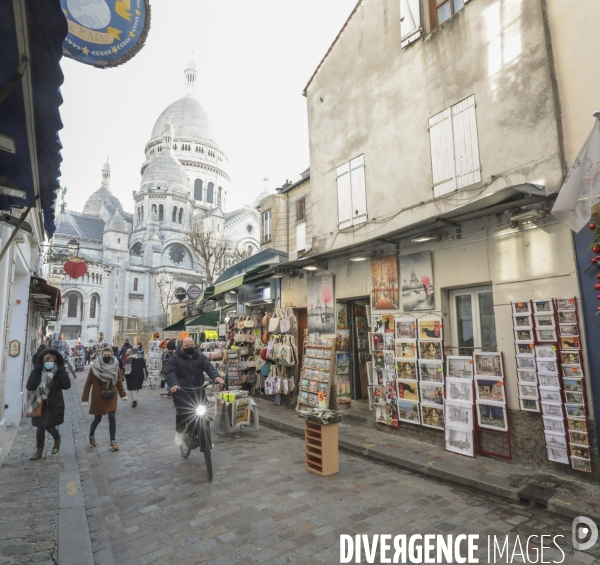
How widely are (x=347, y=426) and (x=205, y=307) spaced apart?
14.0 meters

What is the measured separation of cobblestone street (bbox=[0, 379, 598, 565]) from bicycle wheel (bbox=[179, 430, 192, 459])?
0.13 meters

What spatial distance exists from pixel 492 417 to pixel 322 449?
2.71 meters

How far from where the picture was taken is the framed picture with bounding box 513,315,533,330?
18.4 ft

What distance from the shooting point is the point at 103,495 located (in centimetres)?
516

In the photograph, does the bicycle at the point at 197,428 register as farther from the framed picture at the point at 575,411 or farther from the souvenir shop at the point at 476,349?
the framed picture at the point at 575,411

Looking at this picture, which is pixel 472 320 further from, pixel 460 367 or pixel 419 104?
pixel 419 104

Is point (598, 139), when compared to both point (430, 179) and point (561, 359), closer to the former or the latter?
point (561, 359)

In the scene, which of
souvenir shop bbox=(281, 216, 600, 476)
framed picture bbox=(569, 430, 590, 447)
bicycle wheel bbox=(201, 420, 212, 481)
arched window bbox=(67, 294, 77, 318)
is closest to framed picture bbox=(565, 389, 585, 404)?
souvenir shop bbox=(281, 216, 600, 476)

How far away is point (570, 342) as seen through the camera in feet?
17.0

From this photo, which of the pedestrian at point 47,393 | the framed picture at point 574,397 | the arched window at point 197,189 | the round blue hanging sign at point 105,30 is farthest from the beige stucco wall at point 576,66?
the arched window at point 197,189

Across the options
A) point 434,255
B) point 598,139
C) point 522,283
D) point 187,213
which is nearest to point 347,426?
point 434,255

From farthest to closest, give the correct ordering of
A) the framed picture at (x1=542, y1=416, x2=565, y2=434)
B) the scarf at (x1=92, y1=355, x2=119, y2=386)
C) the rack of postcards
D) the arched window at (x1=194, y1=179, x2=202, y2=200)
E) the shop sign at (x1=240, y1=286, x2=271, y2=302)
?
1. the arched window at (x1=194, y1=179, x2=202, y2=200)
2. the shop sign at (x1=240, y1=286, x2=271, y2=302)
3. the rack of postcards
4. the scarf at (x1=92, y1=355, x2=119, y2=386)
5. the framed picture at (x1=542, y1=416, x2=565, y2=434)

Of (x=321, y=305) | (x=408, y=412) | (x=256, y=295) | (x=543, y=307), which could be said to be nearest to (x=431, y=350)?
(x=408, y=412)

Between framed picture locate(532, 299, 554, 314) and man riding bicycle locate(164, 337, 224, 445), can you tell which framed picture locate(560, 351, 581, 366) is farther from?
man riding bicycle locate(164, 337, 224, 445)
